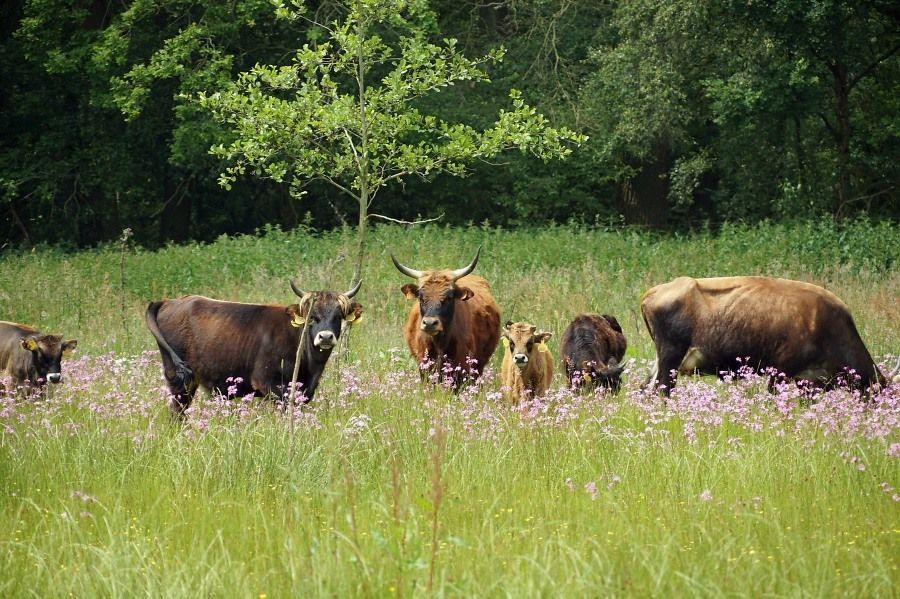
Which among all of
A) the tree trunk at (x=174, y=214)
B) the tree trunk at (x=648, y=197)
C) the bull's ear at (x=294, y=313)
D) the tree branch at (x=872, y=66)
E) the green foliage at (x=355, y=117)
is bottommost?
the tree trunk at (x=174, y=214)

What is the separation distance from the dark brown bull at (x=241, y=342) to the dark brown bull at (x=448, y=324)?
162cm

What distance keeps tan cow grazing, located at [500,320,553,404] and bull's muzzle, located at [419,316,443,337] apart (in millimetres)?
702

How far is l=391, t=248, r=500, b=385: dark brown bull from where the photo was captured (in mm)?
11895

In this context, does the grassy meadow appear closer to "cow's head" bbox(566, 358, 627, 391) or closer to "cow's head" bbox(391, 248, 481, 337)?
"cow's head" bbox(566, 358, 627, 391)

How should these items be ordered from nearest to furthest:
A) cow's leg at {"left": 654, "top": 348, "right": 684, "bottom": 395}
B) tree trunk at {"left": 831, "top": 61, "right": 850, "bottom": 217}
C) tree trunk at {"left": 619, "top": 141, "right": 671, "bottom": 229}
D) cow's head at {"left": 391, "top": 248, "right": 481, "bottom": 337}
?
cow's leg at {"left": 654, "top": 348, "right": 684, "bottom": 395} → cow's head at {"left": 391, "top": 248, "right": 481, "bottom": 337} → tree trunk at {"left": 831, "top": 61, "right": 850, "bottom": 217} → tree trunk at {"left": 619, "top": 141, "right": 671, "bottom": 229}

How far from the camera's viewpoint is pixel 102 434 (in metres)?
7.91

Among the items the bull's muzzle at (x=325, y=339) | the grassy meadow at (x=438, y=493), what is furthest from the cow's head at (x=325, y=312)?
the grassy meadow at (x=438, y=493)

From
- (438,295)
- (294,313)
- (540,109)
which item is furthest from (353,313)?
(540,109)

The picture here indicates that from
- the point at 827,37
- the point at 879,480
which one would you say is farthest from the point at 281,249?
the point at 879,480

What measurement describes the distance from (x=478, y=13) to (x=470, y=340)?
24.7 metres

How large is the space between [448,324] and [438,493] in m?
7.53

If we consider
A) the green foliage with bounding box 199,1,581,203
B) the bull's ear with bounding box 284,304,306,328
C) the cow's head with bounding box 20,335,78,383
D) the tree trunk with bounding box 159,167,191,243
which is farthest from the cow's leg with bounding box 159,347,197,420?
the tree trunk with bounding box 159,167,191,243

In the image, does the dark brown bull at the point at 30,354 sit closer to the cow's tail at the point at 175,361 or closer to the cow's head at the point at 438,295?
the cow's tail at the point at 175,361

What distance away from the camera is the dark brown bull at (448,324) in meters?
11.9
